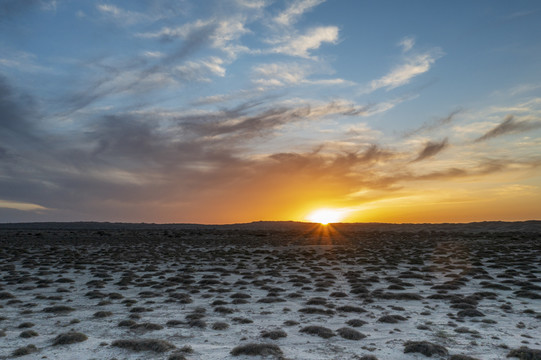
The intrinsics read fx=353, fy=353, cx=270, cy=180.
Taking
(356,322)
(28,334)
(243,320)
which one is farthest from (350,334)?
(28,334)

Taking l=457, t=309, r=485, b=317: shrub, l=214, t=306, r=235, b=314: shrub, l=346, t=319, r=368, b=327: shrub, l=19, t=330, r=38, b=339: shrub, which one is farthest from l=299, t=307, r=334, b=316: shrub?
l=19, t=330, r=38, b=339: shrub

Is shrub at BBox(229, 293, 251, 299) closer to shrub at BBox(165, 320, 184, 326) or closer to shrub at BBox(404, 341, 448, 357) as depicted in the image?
shrub at BBox(165, 320, 184, 326)

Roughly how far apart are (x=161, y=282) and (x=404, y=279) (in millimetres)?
18742

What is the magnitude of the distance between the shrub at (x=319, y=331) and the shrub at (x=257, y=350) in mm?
2333

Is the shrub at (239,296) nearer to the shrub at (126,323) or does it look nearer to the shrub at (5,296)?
the shrub at (126,323)

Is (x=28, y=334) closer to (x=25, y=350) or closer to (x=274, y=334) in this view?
(x=25, y=350)

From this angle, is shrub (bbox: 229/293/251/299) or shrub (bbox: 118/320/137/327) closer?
shrub (bbox: 118/320/137/327)

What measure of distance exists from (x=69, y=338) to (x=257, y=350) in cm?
723

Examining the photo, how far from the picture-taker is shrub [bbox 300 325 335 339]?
45.8 ft

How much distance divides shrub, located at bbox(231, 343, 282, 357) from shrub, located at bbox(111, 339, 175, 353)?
238 centimetres

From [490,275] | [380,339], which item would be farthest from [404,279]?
[380,339]

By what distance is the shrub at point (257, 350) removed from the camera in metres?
12.0

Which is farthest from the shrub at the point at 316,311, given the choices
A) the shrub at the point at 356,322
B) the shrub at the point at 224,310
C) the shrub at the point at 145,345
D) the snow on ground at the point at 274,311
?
the shrub at the point at 145,345

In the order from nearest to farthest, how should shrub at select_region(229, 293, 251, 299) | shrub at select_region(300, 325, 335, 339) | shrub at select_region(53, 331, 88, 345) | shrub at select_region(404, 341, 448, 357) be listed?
shrub at select_region(404, 341, 448, 357) < shrub at select_region(53, 331, 88, 345) < shrub at select_region(300, 325, 335, 339) < shrub at select_region(229, 293, 251, 299)
